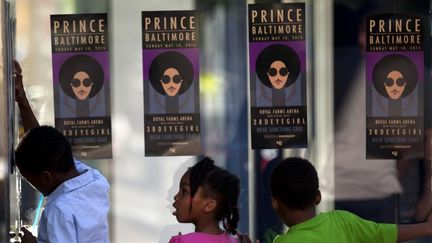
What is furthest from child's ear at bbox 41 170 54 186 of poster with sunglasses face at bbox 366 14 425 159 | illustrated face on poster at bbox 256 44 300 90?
poster with sunglasses face at bbox 366 14 425 159

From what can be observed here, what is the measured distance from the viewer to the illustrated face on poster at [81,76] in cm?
328

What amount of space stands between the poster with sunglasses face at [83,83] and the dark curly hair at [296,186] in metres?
1.22

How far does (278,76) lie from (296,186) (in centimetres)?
116

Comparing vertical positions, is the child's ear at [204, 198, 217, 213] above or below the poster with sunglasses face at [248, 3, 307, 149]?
below

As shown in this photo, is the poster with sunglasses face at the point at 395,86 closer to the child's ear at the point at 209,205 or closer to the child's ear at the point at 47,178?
the child's ear at the point at 209,205

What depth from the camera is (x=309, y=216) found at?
2.26 m

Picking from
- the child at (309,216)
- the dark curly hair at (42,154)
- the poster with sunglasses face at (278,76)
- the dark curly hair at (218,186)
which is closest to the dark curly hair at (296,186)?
the child at (309,216)

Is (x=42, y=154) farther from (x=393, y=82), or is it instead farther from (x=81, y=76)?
(x=393, y=82)

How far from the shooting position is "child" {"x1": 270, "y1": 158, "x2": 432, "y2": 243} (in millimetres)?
2217

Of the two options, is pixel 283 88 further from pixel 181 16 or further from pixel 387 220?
pixel 387 220

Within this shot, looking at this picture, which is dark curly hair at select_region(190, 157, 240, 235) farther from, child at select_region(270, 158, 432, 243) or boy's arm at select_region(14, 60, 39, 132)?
boy's arm at select_region(14, 60, 39, 132)

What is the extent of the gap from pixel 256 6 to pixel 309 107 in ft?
1.70

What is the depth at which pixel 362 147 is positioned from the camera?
3.32 metres

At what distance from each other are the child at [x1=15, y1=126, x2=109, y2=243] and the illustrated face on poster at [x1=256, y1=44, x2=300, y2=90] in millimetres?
1217
